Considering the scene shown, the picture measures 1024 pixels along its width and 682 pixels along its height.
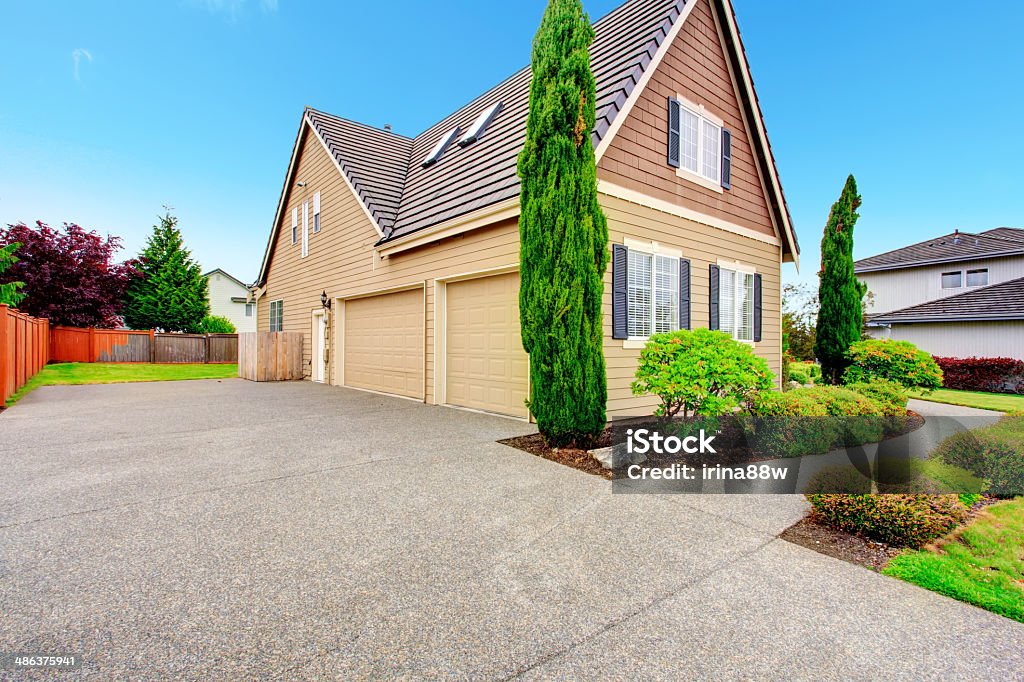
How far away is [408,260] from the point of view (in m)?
9.81

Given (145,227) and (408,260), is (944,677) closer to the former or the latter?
(408,260)

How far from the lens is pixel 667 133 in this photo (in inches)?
326

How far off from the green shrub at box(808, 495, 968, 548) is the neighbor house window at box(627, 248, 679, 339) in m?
4.32

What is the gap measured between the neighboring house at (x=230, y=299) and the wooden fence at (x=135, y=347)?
1765 centimetres

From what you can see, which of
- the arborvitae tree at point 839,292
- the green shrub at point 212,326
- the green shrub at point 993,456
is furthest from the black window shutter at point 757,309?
the green shrub at point 212,326

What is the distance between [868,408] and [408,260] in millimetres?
8334

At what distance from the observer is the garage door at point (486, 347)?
7.46 metres

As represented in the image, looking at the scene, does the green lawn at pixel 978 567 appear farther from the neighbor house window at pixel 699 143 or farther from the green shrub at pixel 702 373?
the neighbor house window at pixel 699 143

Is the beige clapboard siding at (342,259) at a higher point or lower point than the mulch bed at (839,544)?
higher

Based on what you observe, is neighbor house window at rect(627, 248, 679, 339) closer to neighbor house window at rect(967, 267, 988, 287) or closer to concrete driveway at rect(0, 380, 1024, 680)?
concrete driveway at rect(0, 380, 1024, 680)

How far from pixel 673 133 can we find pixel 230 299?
41.2 meters

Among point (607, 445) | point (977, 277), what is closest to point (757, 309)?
point (607, 445)

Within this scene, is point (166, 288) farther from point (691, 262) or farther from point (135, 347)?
point (691, 262)

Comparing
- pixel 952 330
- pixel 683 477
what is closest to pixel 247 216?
pixel 683 477
